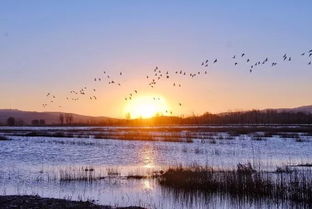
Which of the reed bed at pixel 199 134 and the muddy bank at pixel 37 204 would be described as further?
the reed bed at pixel 199 134

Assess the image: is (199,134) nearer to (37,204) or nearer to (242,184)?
(242,184)

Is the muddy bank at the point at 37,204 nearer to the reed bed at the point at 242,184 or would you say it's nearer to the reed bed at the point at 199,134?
the reed bed at the point at 242,184

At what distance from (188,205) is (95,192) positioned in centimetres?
495

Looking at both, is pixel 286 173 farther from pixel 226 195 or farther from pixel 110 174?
pixel 110 174

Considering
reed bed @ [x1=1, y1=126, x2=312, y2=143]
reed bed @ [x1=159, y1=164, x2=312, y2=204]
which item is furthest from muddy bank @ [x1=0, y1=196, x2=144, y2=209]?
reed bed @ [x1=1, y1=126, x2=312, y2=143]

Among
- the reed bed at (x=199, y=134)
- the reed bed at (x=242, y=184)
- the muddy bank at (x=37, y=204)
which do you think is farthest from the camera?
the reed bed at (x=199, y=134)

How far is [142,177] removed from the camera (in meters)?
28.6

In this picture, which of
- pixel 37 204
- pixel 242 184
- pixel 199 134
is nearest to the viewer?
pixel 37 204

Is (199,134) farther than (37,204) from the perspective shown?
Yes

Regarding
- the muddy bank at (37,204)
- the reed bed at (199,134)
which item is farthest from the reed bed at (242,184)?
the reed bed at (199,134)

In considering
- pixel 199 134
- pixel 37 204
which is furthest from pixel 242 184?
pixel 199 134

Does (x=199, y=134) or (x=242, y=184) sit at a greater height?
(x=199, y=134)

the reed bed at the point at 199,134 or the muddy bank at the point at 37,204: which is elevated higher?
the reed bed at the point at 199,134

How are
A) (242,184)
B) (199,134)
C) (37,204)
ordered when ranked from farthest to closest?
(199,134) → (242,184) → (37,204)
